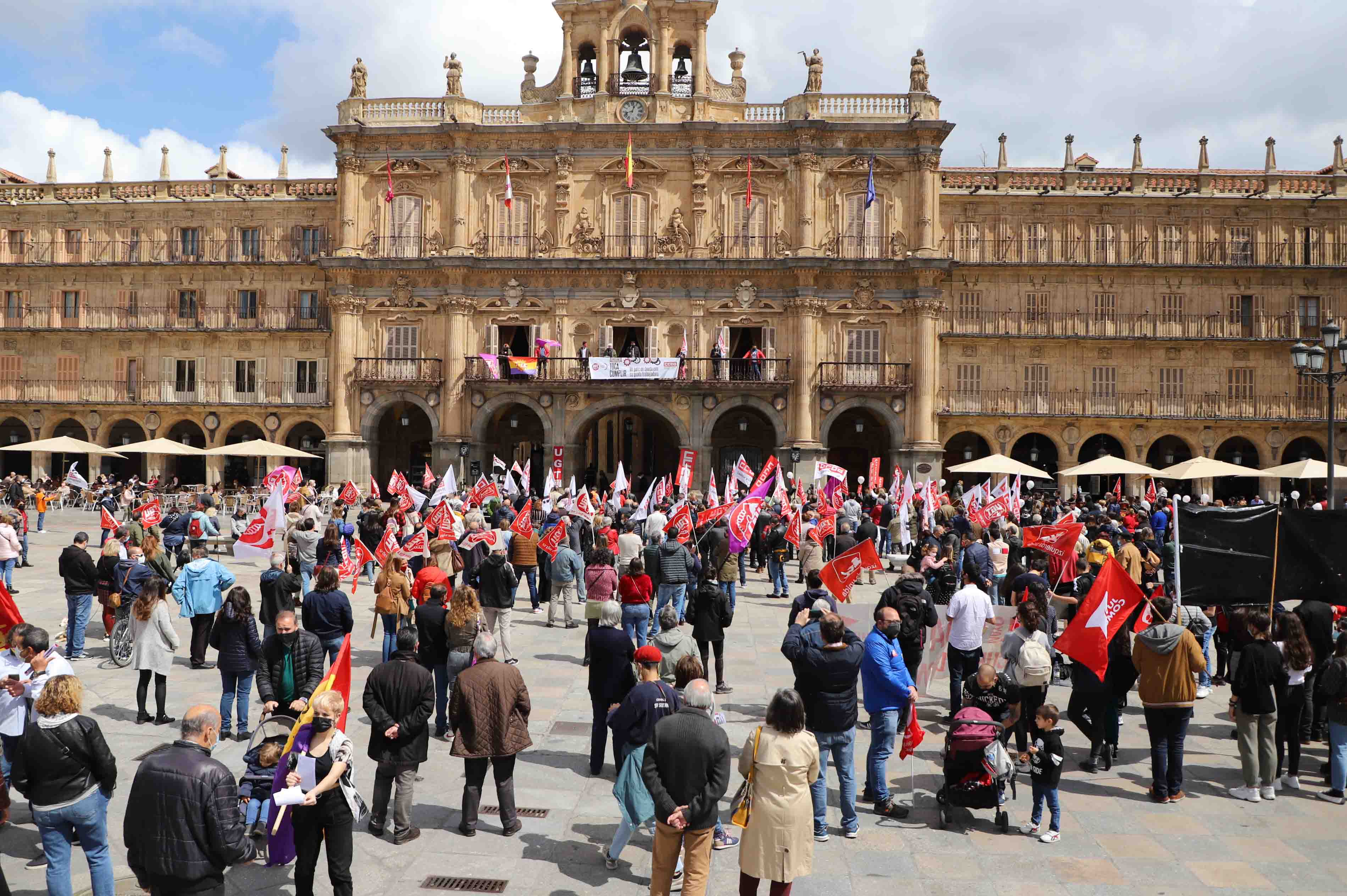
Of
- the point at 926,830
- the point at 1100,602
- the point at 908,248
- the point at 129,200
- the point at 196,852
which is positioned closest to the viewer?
the point at 196,852

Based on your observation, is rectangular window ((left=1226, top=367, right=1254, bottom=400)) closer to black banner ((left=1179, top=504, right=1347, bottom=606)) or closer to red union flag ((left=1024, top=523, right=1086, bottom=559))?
red union flag ((left=1024, top=523, right=1086, bottom=559))

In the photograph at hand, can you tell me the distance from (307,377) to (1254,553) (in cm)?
3618

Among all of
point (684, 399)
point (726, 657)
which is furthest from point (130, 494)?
point (726, 657)

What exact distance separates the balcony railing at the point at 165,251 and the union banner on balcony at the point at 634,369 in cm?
1281

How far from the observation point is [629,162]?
35.9 m

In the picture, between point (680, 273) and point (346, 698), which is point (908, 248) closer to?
point (680, 273)

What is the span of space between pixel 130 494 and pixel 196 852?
2901 centimetres

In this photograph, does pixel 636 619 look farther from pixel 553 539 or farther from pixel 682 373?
pixel 682 373

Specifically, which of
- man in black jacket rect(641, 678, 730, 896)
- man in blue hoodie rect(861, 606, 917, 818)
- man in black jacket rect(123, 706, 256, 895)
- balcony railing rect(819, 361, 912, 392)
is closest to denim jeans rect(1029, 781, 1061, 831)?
man in blue hoodie rect(861, 606, 917, 818)

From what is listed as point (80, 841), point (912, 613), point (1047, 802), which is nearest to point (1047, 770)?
point (1047, 802)

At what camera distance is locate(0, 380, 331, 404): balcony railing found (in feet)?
131

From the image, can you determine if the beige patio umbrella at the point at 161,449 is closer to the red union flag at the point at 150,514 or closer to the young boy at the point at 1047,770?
the red union flag at the point at 150,514

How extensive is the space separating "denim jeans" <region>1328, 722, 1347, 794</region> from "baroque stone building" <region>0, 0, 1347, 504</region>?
27.3 metres

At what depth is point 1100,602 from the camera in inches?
364
